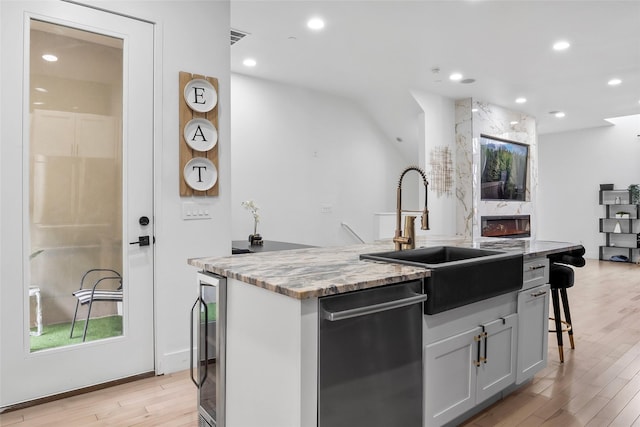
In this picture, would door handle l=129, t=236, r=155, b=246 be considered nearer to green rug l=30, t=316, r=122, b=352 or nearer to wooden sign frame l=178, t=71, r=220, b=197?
wooden sign frame l=178, t=71, r=220, b=197

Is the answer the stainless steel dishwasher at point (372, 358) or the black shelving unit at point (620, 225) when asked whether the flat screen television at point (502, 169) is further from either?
the stainless steel dishwasher at point (372, 358)

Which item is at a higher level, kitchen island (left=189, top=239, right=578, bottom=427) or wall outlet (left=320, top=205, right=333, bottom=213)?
wall outlet (left=320, top=205, right=333, bottom=213)

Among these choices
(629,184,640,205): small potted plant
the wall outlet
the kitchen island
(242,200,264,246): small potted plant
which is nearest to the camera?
the kitchen island

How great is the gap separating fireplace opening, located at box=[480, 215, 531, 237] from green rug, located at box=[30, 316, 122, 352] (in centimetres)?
594

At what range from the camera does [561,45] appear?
4496 mm

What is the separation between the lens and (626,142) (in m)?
8.77

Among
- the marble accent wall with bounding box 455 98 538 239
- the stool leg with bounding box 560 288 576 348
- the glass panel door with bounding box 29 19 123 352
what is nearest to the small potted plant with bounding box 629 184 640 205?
the marble accent wall with bounding box 455 98 538 239

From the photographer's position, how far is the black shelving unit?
865cm

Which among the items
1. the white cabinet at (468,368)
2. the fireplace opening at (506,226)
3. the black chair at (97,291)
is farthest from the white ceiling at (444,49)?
the white cabinet at (468,368)

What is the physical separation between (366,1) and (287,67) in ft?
6.20

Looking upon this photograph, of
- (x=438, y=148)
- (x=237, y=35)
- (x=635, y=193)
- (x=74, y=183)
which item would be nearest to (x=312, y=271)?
(x=74, y=183)

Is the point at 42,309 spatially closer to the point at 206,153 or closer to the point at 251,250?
the point at 206,153

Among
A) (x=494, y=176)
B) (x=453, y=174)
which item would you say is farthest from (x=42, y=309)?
(x=494, y=176)

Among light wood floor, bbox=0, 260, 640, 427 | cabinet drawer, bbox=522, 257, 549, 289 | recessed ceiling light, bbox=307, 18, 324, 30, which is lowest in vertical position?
light wood floor, bbox=0, 260, 640, 427
